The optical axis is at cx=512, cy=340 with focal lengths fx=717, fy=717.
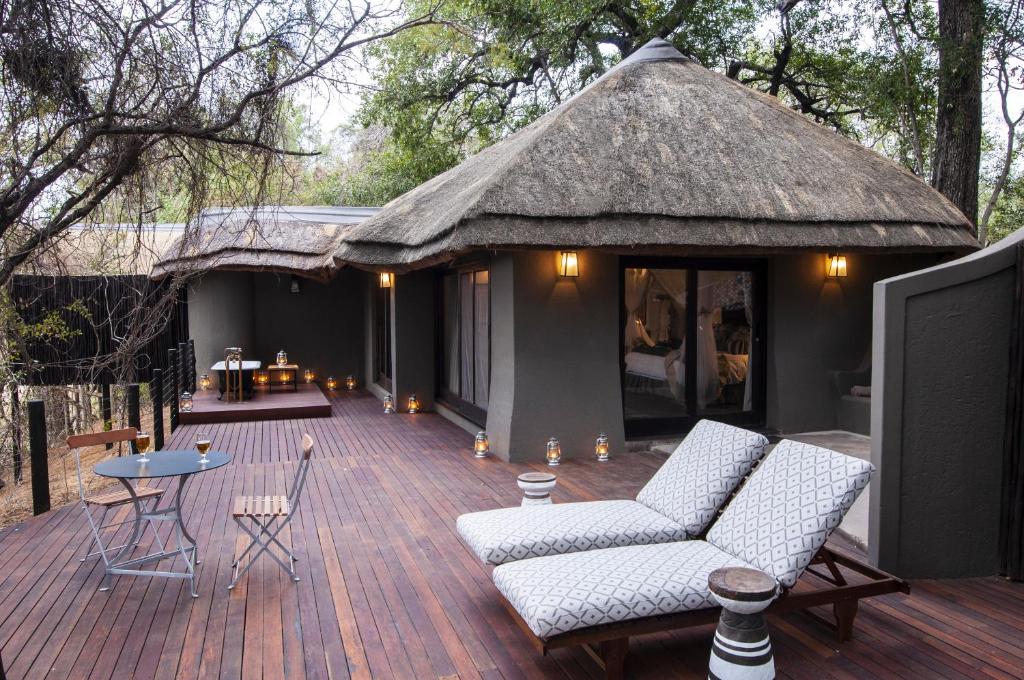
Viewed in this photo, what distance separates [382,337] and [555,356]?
17.5 ft

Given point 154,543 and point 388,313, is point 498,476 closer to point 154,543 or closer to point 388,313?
point 154,543

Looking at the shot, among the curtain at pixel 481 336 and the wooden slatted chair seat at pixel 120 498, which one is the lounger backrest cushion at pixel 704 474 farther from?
the curtain at pixel 481 336

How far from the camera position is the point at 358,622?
329 cm

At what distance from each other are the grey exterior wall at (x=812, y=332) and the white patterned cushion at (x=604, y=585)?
4.66m

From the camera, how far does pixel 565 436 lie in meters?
6.72

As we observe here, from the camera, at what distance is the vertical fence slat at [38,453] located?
498 cm

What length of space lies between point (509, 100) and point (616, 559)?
44.5 ft

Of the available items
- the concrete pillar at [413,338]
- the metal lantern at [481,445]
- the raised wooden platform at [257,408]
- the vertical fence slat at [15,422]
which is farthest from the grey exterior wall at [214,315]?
the metal lantern at [481,445]

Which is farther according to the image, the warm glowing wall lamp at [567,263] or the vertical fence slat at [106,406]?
the vertical fence slat at [106,406]

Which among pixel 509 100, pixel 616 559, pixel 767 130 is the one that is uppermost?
pixel 509 100

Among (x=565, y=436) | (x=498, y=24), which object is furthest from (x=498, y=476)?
(x=498, y=24)

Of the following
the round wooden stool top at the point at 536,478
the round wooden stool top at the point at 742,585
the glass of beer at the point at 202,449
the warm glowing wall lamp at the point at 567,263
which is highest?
the warm glowing wall lamp at the point at 567,263

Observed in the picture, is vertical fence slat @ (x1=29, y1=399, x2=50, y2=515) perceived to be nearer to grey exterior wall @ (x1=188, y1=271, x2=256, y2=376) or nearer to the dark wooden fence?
the dark wooden fence

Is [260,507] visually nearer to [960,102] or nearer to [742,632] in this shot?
[742,632]
